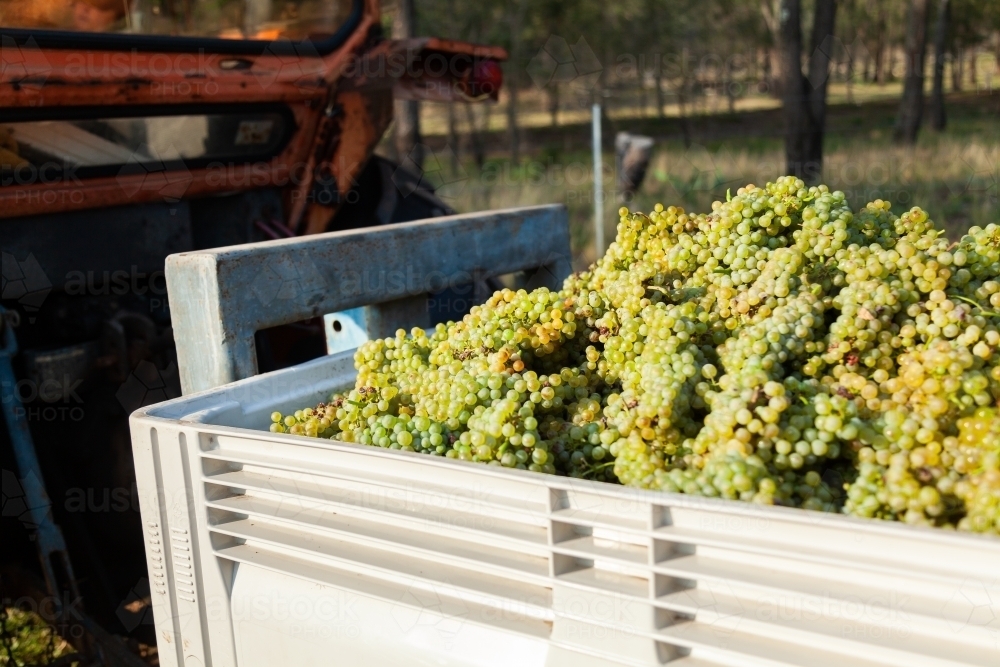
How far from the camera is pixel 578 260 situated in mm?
8906

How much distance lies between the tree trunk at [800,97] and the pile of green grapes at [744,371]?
24.5 feet

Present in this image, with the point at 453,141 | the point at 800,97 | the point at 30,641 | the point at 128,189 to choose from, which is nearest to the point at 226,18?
the point at 128,189

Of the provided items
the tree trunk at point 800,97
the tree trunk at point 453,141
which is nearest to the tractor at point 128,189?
the tree trunk at point 800,97

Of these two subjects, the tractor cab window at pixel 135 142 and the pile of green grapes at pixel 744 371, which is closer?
the pile of green grapes at pixel 744 371

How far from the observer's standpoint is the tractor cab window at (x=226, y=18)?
10.9 feet

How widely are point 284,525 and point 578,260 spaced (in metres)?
7.57

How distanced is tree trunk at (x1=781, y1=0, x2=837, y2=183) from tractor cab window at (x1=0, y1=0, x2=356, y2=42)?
6259 millimetres

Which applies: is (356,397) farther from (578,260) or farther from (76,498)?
(578,260)

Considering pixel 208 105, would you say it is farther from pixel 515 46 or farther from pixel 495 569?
pixel 515 46

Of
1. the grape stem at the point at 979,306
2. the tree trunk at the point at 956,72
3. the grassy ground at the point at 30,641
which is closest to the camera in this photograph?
the grape stem at the point at 979,306

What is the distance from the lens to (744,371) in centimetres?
140

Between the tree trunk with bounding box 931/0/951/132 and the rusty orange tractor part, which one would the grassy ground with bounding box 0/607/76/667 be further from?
the tree trunk with bounding box 931/0/951/132

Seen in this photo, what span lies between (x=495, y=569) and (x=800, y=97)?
8.48 meters

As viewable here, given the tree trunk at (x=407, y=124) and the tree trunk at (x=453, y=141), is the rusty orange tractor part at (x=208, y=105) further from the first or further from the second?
the tree trunk at (x=453, y=141)
